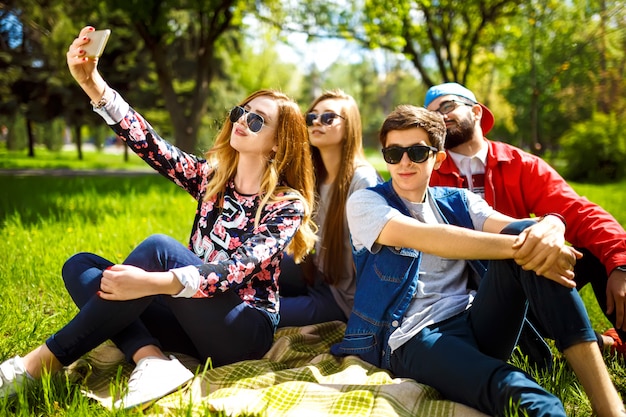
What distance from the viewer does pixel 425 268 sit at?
2.69 metres

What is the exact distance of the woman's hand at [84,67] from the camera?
270cm

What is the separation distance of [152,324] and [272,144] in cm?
108

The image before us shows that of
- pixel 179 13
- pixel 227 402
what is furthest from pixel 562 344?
pixel 179 13

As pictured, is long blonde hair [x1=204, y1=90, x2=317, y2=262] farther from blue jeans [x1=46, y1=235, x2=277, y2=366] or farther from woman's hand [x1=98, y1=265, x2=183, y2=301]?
woman's hand [x1=98, y1=265, x2=183, y2=301]

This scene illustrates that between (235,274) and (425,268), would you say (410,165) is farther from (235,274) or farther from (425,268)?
(235,274)

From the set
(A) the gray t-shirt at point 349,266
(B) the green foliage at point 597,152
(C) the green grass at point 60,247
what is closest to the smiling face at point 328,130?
(A) the gray t-shirt at point 349,266

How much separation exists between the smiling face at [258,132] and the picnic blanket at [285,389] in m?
1.02

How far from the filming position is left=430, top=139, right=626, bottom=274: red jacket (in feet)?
9.94

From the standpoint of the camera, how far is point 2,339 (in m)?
3.07

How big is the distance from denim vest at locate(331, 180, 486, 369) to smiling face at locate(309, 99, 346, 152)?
0.99 metres

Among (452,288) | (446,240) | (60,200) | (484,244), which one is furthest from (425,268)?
(60,200)

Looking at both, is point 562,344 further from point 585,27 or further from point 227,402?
point 585,27

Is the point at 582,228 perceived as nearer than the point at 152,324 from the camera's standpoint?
No

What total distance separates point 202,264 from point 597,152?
17.6m
